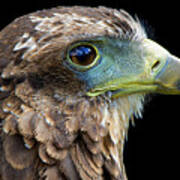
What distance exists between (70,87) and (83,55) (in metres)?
0.25

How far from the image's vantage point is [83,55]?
2.18 m

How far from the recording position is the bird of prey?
2.04 m

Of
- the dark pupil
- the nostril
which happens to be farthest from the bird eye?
the nostril

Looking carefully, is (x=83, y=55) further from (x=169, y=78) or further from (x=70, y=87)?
(x=169, y=78)

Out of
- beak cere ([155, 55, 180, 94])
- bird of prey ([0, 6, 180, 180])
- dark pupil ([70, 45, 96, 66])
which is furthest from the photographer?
beak cere ([155, 55, 180, 94])

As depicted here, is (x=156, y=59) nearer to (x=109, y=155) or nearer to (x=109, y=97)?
(x=109, y=97)

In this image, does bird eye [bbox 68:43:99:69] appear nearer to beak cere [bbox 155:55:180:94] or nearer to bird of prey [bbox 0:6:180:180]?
bird of prey [bbox 0:6:180:180]

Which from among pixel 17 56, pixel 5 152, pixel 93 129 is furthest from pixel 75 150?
pixel 17 56

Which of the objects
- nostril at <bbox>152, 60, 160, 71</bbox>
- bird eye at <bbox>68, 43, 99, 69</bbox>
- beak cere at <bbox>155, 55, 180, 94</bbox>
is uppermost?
bird eye at <bbox>68, 43, 99, 69</bbox>

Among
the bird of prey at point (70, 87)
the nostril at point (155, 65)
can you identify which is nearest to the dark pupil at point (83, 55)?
the bird of prey at point (70, 87)

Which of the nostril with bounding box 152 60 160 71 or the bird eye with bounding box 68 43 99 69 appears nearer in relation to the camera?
the bird eye with bounding box 68 43 99 69

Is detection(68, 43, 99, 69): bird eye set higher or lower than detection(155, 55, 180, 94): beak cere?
higher

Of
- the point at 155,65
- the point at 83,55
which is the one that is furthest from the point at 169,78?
the point at 83,55

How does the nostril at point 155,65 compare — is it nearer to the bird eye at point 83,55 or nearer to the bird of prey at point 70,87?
the bird of prey at point 70,87
